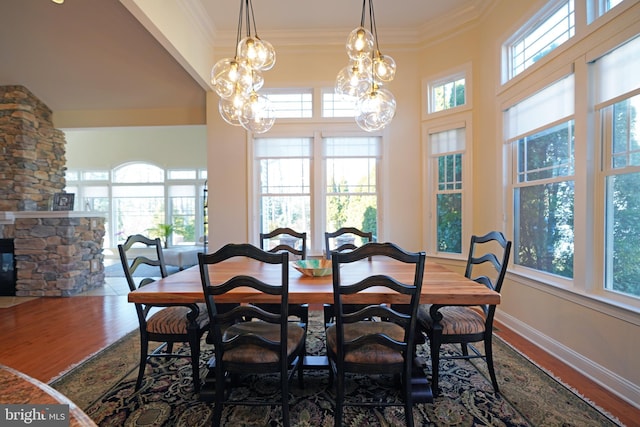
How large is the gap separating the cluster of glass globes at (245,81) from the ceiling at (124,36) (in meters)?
1.70

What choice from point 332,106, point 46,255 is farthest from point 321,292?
point 46,255

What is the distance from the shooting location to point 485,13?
11.5 feet

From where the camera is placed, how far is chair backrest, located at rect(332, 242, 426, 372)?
142 centimetres

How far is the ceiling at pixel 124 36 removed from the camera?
11.7 ft

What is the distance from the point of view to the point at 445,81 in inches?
156

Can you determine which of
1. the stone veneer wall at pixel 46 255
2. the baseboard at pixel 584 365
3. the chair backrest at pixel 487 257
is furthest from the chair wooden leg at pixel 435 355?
the stone veneer wall at pixel 46 255

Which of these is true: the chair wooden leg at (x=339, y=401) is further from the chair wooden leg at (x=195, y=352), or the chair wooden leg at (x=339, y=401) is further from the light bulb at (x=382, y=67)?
the light bulb at (x=382, y=67)

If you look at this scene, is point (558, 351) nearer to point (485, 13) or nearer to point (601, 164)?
point (601, 164)

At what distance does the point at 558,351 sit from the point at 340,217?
273 cm

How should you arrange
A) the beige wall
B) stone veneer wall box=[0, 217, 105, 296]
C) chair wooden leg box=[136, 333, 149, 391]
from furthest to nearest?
the beige wall, stone veneer wall box=[0, 217, 105, 296], chair wooden leg box=[136, 333, 149, 391]

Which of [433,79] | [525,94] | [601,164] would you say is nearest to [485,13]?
[433,79]

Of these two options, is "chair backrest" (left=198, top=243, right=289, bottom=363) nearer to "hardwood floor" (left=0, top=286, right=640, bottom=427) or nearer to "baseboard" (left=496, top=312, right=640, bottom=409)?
"hardwood floor" (left=0, top=286, right=640, bottom=427)

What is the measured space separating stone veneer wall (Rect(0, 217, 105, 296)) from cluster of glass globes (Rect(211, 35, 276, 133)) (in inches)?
157

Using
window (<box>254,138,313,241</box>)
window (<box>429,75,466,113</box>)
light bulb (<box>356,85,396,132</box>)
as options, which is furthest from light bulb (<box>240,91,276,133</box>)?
window (<box>429,75,466,113</box>)
